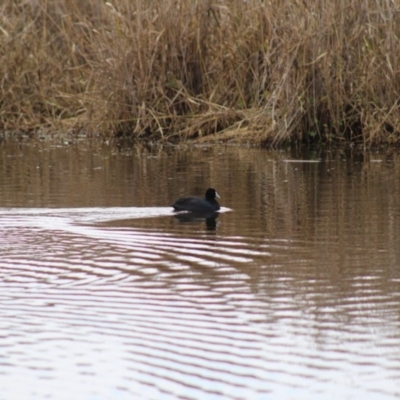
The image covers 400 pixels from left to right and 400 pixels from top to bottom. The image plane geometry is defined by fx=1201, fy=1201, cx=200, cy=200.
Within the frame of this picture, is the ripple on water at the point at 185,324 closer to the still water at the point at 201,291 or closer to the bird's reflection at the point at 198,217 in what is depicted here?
the still water at the point at 201,291

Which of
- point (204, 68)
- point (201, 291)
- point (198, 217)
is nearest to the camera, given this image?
point (201, 291)

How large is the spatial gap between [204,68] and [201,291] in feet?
36.9

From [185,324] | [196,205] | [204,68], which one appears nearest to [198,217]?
[196,205]

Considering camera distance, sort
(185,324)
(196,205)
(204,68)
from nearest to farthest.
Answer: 1. (185,324)
2. (196,205)
3. (204,68)

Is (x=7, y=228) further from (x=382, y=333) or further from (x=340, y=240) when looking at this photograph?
(x=382, y=333)

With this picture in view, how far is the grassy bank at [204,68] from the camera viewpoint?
16.1 metres

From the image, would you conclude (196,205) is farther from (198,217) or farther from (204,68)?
(204,68)

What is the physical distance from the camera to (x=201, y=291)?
277 inches

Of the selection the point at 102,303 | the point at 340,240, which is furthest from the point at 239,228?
the point at 102,303

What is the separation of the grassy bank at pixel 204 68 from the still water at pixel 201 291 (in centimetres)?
335

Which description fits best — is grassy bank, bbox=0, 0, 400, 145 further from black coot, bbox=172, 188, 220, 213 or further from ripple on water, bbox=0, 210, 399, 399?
ripple on water, bbox=0, 210, 399, 399

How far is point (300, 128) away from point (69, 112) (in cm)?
507

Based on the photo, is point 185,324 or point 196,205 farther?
point 196,205

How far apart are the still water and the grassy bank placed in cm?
335
